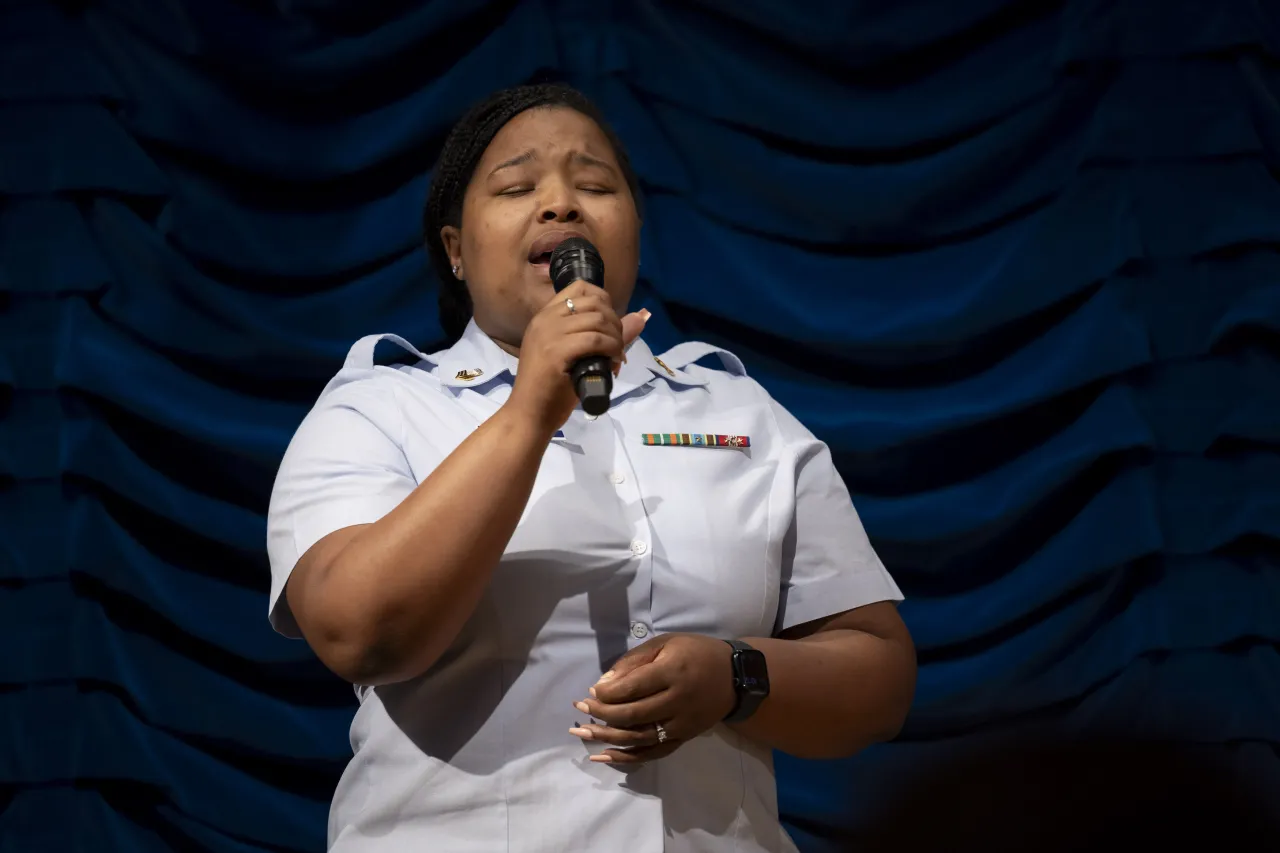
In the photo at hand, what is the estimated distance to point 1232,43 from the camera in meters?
2.07

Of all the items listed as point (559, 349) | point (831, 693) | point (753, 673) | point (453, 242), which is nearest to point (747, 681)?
point (753, 673)

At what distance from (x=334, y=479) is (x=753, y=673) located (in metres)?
0.45

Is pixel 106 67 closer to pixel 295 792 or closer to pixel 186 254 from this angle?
pixel 186 254

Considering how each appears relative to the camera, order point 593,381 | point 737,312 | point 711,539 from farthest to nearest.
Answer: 1. point 737,312
2. point 711,539
3. point 593,381

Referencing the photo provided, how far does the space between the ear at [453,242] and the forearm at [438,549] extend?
1.75ft

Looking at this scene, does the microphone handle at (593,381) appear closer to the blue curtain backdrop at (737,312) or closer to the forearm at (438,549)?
the forearm at (438,549)

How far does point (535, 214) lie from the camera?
1431 mm

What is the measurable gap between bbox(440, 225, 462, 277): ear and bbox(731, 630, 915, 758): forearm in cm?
65

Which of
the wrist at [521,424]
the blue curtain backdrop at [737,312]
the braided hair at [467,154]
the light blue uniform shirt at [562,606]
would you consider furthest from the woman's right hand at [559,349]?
the blue curtain backdrop at [737,312]

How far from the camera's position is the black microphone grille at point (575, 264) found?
4.02 feet

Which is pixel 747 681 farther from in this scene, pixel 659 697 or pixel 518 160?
pixel 518 160

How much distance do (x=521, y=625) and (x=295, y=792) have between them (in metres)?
0.97

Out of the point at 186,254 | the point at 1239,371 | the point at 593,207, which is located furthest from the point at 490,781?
the point at 1239,371

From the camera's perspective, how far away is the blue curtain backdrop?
1949mm
